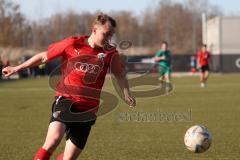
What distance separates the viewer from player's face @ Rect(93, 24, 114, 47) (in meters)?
6.32

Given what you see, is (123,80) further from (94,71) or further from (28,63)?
(28,63)

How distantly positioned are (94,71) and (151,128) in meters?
5.91

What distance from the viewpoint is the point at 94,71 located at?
6.64m

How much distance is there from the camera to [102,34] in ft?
20.9

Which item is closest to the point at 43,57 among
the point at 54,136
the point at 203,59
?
the point at 54,136

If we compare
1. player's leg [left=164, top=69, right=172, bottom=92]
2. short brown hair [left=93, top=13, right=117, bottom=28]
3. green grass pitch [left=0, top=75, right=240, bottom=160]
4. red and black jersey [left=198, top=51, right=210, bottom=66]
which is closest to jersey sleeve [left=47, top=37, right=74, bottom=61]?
short brown hair [left=93, top=13, right=117, bottom=28]

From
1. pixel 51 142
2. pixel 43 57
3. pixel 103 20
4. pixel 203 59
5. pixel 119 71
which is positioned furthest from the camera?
pixel 203 59

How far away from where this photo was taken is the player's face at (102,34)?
20.7 ft

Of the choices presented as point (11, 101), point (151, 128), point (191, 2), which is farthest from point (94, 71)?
point (191, 2)

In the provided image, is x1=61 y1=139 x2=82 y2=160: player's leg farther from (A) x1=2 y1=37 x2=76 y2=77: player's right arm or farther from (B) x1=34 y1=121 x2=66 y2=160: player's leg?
(A) x1=2 y1=37 x2=76 y2=77: player's right arm

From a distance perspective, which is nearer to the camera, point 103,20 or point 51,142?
point 51,142

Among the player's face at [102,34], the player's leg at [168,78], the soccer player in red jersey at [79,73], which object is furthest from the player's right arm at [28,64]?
the player's leg at [168,78]

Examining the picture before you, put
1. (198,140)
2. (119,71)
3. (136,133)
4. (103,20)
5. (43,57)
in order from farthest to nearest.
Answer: (136,133), (198,140), (119,71), (43,57), (103,20)

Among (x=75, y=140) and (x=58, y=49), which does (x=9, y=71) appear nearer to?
(x=58, y=49)
